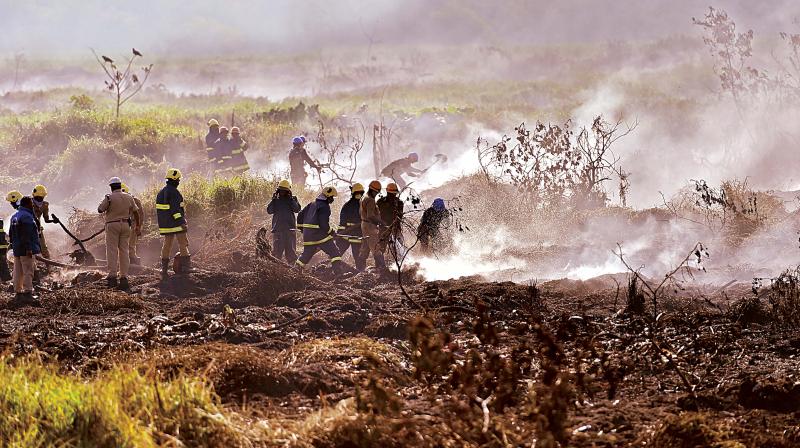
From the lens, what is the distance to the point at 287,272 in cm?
1230

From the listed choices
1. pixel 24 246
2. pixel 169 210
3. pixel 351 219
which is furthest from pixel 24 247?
pixel 351 219

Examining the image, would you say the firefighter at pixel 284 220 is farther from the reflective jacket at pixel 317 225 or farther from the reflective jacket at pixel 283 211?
the reflective jacket at pixel 317 225

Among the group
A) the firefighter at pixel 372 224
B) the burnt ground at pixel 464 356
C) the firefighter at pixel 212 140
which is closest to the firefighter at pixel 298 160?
the firefighter at pixel 212 140

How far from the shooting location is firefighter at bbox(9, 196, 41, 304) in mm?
12531

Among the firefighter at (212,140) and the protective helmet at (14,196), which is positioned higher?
the firefighter at (212,140)

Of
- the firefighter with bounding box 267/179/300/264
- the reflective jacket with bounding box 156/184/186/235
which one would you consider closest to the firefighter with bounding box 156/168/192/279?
the reflective jacket with bounding box 156/184/186/235

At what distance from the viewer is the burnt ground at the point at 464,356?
19.2 ft

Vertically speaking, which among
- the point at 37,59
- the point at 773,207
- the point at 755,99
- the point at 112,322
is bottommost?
the point at 112,322

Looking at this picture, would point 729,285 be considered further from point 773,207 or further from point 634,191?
point 634,191

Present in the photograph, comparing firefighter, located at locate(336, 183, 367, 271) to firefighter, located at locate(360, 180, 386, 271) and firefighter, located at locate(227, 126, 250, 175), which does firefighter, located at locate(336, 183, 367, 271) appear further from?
firefighter, located at locate(227, 126, 250, 175)

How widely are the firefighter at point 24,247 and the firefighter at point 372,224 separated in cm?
462

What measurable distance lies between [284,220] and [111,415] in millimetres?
9361

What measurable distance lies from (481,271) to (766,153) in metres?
12.5

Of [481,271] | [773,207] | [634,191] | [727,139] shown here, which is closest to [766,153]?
[727,139]
